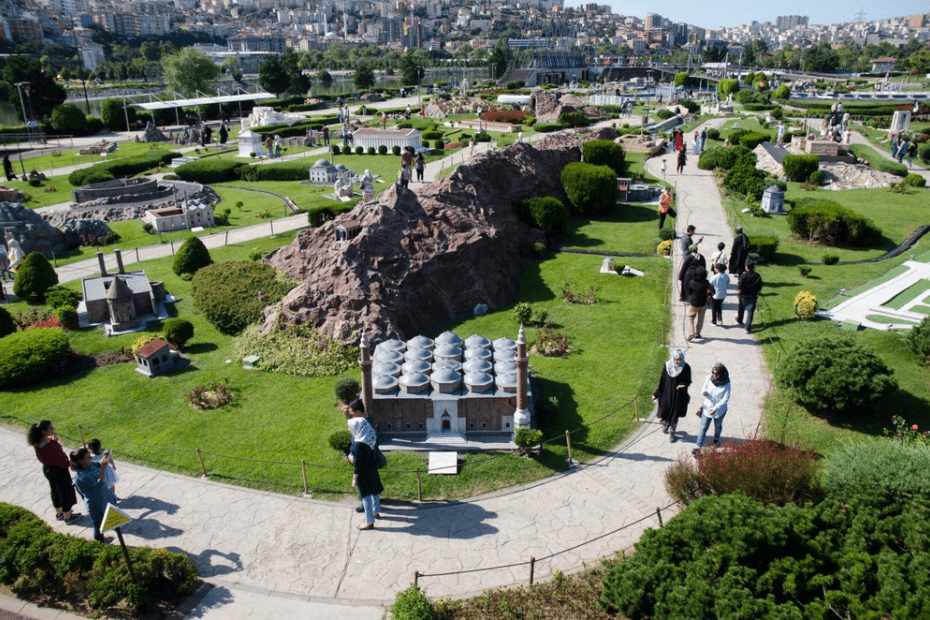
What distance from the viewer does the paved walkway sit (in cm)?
937

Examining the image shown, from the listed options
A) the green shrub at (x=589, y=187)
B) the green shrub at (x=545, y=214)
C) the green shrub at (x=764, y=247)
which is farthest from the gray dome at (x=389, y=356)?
the green shrub at (x=589, y=187)

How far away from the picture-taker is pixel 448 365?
1336 centimetres

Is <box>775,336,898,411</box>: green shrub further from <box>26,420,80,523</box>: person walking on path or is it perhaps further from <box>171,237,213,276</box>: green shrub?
<box>171,237,213,276</box>: green shrub

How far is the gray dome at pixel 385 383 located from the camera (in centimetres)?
1284

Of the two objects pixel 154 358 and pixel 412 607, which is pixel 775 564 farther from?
pixel 154 358

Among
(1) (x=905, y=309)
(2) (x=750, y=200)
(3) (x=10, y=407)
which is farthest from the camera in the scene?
(2) (x=750, y=200)

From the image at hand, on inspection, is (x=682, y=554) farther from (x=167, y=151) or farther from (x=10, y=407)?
(x=167, y=151)

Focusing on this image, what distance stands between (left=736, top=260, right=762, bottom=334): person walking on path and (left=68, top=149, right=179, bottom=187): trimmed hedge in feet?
123

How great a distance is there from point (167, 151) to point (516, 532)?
46.8 m

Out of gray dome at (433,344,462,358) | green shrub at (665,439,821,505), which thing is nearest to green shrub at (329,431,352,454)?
gray dome at (433,344,462,358)

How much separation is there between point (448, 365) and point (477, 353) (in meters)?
0.81

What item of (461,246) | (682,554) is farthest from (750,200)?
(682,554)

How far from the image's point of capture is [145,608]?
8.86m

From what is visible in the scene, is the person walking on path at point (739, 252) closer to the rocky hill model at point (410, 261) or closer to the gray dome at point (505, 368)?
the rocky hill model at point (410, 261)
